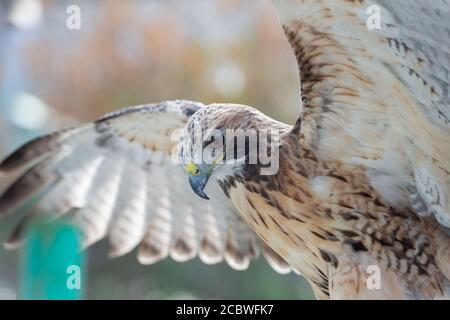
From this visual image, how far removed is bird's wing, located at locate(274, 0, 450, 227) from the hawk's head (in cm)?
13

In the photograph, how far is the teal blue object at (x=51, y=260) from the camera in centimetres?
293

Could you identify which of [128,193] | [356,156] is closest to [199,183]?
[356,156]

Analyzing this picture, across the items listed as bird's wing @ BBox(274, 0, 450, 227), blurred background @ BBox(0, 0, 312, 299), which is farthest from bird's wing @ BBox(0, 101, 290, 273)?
blurred background @ BBox(0, 0, 312, 299)

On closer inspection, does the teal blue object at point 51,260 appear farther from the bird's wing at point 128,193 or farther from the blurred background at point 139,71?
the blurred background at point 139,71

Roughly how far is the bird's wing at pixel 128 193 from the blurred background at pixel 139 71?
5.23ft

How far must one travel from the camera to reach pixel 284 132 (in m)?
2.03

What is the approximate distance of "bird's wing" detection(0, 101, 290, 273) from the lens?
2.67 meters

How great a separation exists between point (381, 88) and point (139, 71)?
12.3 ft

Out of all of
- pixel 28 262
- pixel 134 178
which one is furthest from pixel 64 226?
pixel 28 262

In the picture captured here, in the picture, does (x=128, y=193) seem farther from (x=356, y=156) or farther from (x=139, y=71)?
(x=139, y=71)

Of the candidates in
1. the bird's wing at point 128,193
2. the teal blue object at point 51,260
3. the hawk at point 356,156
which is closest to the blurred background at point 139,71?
the teal blue object at point 51,260

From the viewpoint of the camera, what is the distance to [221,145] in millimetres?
2004

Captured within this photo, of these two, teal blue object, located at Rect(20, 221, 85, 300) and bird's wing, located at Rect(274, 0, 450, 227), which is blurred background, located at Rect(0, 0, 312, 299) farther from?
bird's wing, located at Rect(274, 0, 450, 227)
